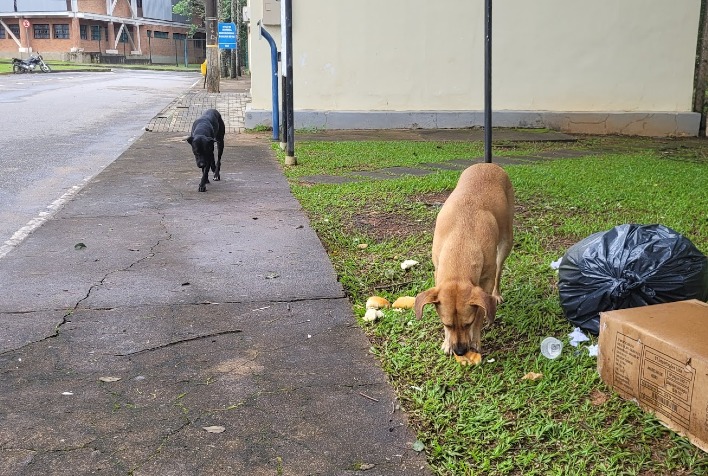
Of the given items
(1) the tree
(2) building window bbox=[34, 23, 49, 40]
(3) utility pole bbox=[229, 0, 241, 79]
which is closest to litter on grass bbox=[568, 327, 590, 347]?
(1) the tree

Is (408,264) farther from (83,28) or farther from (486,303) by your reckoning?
(83,28)

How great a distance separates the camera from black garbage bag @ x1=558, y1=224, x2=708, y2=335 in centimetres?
377

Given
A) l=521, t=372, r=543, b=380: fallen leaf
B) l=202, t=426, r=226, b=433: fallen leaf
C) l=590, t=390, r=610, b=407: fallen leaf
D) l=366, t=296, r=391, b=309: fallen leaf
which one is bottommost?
l=202, t=426, r=226, b=433: fallen leaf

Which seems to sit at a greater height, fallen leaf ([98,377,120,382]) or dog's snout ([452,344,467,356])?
dog's snout ([452,344,467,356])

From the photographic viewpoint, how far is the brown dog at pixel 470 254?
3.48 metres

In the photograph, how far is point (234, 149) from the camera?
1186 centimetres

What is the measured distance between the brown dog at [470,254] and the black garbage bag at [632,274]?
479mm

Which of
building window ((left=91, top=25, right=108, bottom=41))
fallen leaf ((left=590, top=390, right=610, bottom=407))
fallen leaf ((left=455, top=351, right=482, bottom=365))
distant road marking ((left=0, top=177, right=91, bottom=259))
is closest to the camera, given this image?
fallen leaf ((left=590, top=390, right=610, bottom=407))

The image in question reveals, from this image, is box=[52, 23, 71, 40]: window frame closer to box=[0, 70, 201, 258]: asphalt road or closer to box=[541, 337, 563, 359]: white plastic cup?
box=[0, 70, 201, 258]: asphalt road

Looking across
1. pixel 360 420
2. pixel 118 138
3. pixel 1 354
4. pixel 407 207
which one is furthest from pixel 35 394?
pixel 118 138

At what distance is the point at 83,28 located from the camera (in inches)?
2496

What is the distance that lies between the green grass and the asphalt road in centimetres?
287

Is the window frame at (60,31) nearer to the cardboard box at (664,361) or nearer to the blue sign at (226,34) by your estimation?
the blue sign at (226,34)

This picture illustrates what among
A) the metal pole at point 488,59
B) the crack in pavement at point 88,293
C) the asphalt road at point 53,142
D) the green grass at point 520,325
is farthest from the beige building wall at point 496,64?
the crack in pavement at point 88,293
